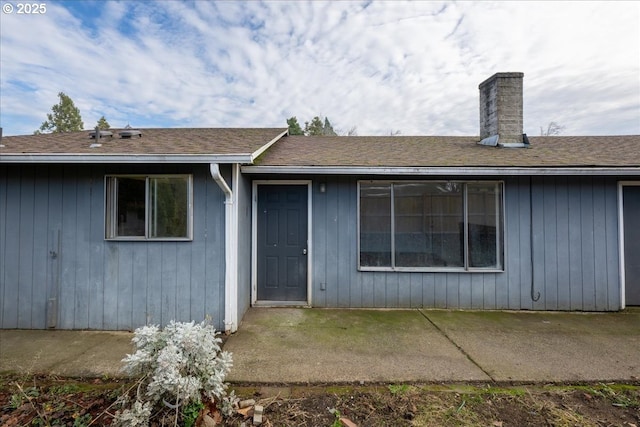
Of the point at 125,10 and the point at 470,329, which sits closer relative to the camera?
the point at 470,329

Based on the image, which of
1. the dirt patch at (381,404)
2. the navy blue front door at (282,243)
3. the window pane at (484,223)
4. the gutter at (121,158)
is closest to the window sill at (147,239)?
the gutter at (121,158)

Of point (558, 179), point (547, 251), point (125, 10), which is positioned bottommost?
point (547, 251)

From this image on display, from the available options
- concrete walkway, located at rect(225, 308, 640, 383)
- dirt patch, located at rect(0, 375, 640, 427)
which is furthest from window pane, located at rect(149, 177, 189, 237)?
dirt patch, located at rect(0, 375, 640, 427)

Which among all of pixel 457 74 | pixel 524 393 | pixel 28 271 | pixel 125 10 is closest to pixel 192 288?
pixel 28 271

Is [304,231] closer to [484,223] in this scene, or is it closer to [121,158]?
[121,158]

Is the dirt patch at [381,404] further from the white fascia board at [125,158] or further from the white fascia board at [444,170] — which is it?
the white fascia board at [444,170]

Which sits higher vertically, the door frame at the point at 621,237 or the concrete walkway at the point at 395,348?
the door frame at the point at 621,237

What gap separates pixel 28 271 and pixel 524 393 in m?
6.08

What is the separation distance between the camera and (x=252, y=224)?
4.88 m

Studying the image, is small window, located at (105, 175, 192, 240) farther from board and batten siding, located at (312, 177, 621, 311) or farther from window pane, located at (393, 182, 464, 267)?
window pane, located at (393, 182, 464, 267)

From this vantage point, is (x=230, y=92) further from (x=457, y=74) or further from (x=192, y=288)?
(x=192, y=288)

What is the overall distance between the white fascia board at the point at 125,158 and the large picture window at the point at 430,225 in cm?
227

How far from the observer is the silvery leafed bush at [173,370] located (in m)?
1.91

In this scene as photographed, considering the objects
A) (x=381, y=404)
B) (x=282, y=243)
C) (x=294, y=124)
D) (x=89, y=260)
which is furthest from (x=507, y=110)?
(x=294, y=124)
